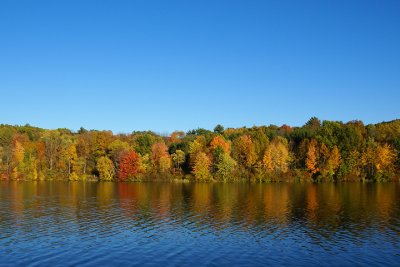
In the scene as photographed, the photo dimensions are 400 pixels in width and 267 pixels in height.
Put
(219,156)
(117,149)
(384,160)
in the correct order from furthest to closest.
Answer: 1. (117,149)
2. (219,156)
3. (384,160)

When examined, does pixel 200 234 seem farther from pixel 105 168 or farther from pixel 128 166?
pixel 105 168

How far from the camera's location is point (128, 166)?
433ft

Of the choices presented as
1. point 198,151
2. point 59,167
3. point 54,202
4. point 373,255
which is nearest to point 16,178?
point 59,167

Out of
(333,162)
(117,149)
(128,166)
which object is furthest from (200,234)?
(117,149)

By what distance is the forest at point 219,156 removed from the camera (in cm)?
12150

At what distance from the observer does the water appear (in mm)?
30031

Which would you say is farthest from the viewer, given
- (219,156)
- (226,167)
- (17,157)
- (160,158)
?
(17,157)

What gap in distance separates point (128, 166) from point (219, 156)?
102 feet

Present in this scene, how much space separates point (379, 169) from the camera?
390ft

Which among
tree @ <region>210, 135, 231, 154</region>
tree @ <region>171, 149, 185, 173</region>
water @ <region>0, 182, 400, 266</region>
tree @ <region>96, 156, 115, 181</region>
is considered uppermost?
tree @ <region>210, 135, 231, 154</region>

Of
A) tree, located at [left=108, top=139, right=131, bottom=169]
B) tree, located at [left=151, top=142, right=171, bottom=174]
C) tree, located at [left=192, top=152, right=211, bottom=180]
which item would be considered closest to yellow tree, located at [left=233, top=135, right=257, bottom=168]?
tree, located at [left=192, top=152, right=211, bottom=180]

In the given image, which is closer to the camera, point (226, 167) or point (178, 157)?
point (226, 167)

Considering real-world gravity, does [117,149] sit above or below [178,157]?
above

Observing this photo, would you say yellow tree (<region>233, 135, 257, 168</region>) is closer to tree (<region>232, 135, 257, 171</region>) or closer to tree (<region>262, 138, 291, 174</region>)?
tree (<region>232, 135, 257, 171</region>)
